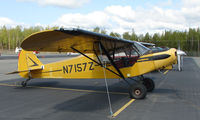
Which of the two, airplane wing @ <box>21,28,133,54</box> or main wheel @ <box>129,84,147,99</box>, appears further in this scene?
main wheel @ <box>129,84,147,99</box>

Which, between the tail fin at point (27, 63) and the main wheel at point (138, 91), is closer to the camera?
the main wheel at point (138, 91)

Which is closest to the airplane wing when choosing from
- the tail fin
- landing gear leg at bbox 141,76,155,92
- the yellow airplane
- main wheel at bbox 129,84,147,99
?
the yellow airplane

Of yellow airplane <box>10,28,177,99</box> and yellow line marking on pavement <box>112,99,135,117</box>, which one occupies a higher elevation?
yellow airplane <box>10,28,177,99</box>

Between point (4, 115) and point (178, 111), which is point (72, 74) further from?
point (178, 111)

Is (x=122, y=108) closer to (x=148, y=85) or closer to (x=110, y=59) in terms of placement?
(x=110, y=59)

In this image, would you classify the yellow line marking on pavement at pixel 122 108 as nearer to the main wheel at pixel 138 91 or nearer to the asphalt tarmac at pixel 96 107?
the asphalt tarmac at pixel 96 107

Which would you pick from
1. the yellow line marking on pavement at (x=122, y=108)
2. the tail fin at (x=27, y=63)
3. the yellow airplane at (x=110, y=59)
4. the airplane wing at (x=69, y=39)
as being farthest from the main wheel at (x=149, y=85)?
the tail fin at (x=27, y=63)

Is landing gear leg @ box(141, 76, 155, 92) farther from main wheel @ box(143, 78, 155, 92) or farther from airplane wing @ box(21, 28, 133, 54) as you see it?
airplane wing @ box(21, 28, 133, 54)

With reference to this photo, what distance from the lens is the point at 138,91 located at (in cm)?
695

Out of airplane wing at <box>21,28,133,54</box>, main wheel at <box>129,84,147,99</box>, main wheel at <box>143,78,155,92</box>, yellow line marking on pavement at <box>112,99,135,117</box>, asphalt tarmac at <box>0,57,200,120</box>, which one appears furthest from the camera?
main wheel at <box>143,78,155,92</box>

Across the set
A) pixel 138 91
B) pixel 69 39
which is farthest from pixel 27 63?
pixel 138 91

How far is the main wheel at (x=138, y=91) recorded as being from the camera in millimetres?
6851

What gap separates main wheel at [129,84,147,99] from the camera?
270 inches

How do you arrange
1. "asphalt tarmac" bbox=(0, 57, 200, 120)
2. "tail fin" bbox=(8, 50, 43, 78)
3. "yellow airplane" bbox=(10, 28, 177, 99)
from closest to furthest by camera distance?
"asphalt tarmac" bbox=(0, 57, 200, 120), "yellow airplane" bbox=(10, 28, 177, 99), "tail fin" bbox=(8, 50, 43, 78)
